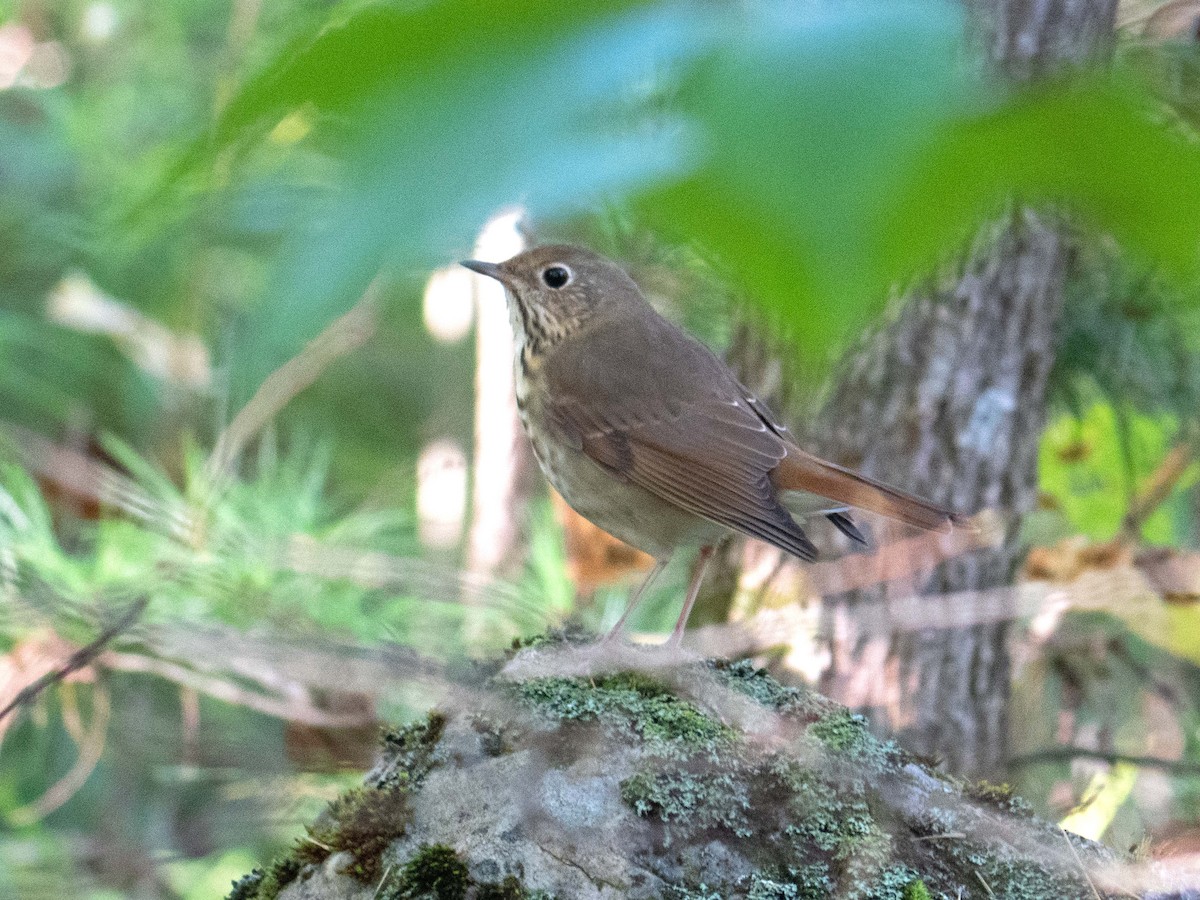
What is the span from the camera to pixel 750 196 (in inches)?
18.7

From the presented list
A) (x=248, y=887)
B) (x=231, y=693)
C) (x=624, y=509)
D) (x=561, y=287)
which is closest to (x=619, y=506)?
(x=624, y=509)

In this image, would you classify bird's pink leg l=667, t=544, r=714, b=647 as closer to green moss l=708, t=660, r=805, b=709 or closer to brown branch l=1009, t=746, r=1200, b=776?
green moss l=708, t=660, r=805, b=709

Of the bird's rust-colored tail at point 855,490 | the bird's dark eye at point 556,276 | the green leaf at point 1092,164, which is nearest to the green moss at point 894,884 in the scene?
the bird's rust-colored tail at point 855,490

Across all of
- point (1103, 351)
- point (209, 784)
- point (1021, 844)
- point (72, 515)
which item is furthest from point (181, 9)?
point (1021, 844)

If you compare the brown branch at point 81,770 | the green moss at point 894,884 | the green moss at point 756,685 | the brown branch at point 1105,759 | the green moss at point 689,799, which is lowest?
the brown branch at point 81,770

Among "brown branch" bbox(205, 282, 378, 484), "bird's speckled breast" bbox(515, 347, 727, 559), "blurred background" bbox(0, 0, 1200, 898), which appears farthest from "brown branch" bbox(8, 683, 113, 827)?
"bird's speckled breast" bbox(515, 347, 727, 559)

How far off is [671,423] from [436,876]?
1.22 metres

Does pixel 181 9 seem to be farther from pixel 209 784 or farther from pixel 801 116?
pixel 801 116

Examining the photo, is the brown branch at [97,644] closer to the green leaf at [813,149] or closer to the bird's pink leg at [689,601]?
the bird's pink leg at [689,601]

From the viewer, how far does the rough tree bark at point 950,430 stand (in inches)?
127

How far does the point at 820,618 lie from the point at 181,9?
511 centimetres

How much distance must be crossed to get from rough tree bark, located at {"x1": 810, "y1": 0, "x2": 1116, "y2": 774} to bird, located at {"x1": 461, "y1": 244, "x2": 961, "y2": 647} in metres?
0.70

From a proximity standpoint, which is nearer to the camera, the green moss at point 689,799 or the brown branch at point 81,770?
the green moss at point 689,799

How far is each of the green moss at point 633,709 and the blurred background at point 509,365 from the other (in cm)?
19
